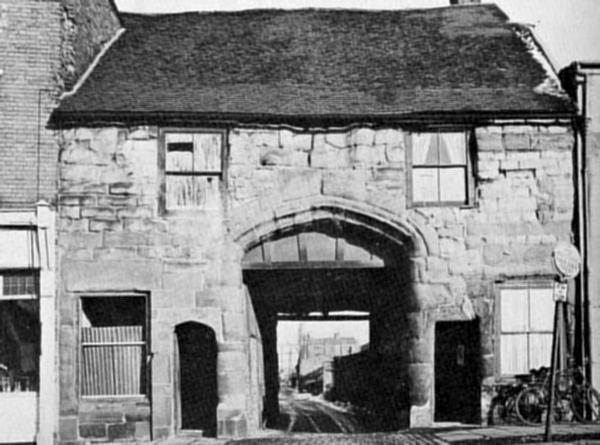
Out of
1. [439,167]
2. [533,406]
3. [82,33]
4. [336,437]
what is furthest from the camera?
[82,33]

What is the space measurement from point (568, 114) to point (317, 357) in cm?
4334

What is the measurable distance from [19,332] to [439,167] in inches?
325

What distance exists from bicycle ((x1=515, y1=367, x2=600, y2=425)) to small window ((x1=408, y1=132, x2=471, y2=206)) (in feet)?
11.9

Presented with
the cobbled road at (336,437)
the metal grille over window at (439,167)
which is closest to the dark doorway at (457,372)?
the cobbled road at (336,437)

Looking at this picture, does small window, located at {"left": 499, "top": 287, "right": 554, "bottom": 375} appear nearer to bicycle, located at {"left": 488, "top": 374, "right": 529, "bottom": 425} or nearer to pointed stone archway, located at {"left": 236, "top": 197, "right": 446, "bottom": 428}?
bicycle, located at {"left": 488, "top": 374, "right": 529, "bottom": 425}

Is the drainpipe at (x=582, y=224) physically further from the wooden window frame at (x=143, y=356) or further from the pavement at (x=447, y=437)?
the wooden window frame at (x=143, y=356)

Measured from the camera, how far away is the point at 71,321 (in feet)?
55.9

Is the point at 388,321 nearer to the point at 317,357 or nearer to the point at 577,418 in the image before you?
the point at 577,418

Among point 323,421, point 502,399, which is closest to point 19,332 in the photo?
point 502,399

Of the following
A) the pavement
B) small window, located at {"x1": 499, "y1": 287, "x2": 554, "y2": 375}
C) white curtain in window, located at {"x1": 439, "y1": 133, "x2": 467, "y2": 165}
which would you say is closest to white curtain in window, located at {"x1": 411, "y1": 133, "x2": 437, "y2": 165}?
white curtain in window, located at {"x1": 439, "y1": 133, "x2": 467, "y2": 165}

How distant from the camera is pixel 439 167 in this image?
17.8 m

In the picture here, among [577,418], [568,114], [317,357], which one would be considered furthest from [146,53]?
[317,357]

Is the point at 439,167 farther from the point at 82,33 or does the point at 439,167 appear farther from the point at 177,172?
the point at 82,33

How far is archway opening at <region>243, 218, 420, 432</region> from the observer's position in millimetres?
17938
